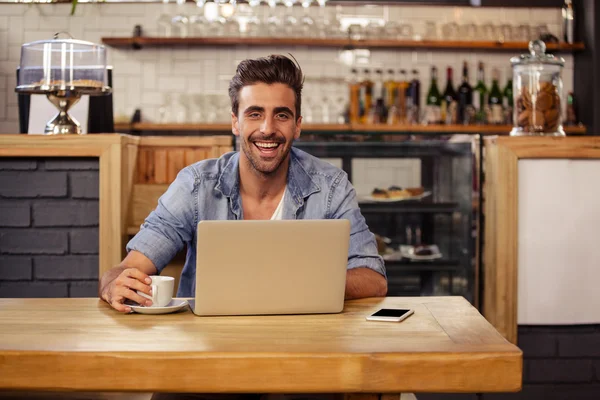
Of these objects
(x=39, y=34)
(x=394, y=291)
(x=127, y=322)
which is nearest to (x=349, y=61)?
(x=39, y=34)

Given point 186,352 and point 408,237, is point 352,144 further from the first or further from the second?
point 186,352

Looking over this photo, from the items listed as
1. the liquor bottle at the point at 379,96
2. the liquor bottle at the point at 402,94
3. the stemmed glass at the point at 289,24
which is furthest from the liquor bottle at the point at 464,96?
the stemmed glass at the point at 289,24

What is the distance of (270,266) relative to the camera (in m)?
1.36

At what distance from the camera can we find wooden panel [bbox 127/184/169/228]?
8.41 ft

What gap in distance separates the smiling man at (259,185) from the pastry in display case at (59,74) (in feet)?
2.37

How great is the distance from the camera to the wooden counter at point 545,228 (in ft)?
8.31

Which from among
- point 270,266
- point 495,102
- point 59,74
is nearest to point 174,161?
point 59,74

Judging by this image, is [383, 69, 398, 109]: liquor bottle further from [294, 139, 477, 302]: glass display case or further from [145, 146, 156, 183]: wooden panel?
[145, 146, 156, 183]: wooden panel

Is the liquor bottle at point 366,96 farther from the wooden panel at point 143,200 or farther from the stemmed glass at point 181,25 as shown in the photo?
the wooden panel at point 143,200

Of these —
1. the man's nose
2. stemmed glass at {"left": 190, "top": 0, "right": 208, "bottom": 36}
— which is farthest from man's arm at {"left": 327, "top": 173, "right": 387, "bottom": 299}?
stemmed glass at {"left": 190, "top": 0, "right": 208, "bottom": 36}

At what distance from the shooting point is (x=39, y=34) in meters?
5.09

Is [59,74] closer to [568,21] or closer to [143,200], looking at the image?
[143,200]

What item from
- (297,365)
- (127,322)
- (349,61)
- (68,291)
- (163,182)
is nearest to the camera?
(297,365)

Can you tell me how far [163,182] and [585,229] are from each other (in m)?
1.47
